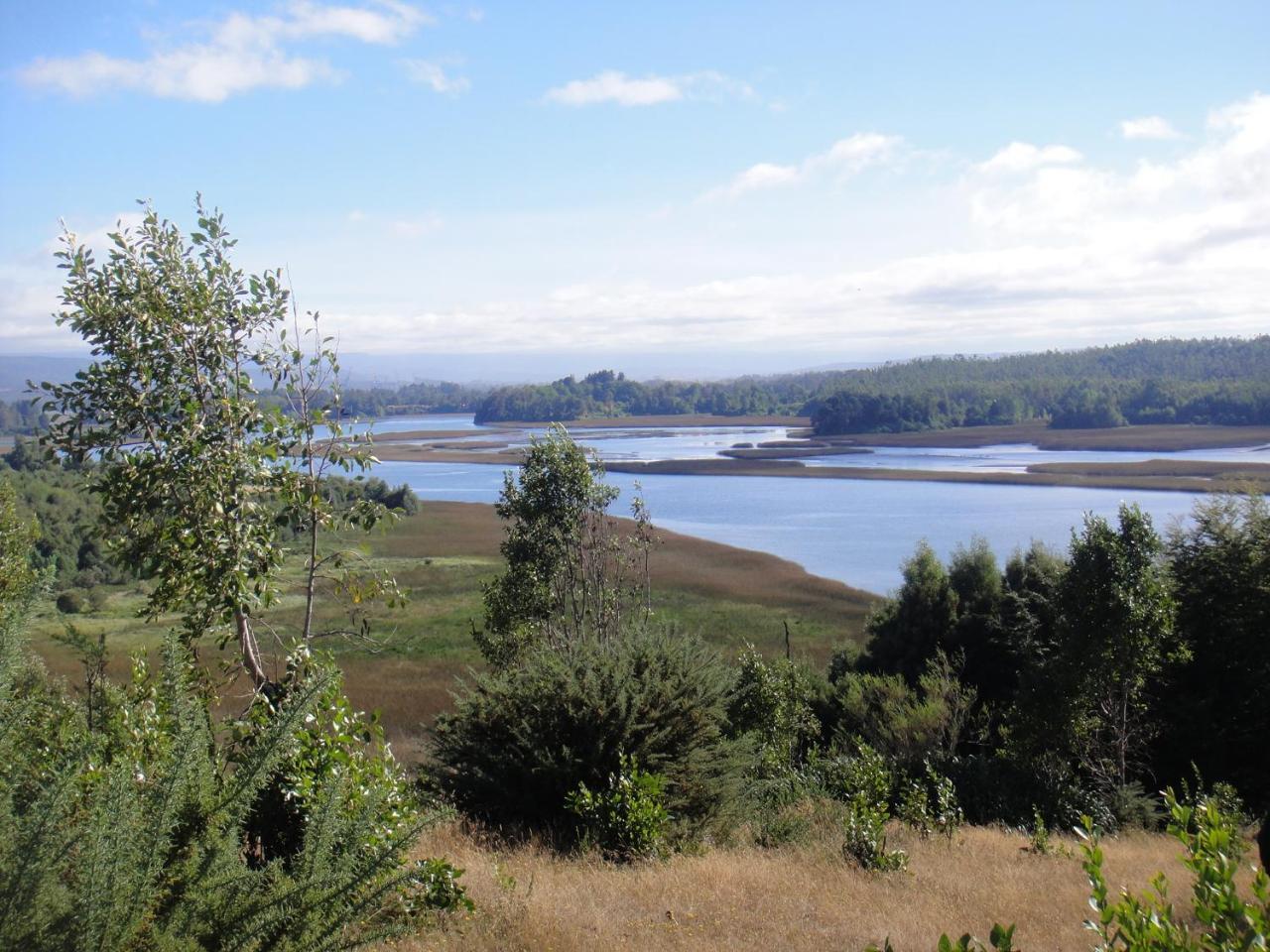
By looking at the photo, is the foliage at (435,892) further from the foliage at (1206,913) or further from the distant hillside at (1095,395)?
the distant hillside at (1095,395)

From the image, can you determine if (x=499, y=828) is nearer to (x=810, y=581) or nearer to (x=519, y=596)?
(x=519, y=596)

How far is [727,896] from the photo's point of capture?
19.8ft

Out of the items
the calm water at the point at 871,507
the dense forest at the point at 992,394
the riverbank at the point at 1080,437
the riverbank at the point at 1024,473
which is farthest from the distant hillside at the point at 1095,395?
the riverbank at the point at 1024,473

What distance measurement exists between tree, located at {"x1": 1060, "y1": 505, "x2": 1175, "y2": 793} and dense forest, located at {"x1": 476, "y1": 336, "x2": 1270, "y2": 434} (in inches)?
2482

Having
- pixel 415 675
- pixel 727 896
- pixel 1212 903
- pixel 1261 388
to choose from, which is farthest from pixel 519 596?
pixel 1261 388

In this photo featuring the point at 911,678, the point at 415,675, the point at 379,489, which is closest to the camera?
the point at 911,678

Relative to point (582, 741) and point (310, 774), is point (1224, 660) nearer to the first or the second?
point (582, 741)

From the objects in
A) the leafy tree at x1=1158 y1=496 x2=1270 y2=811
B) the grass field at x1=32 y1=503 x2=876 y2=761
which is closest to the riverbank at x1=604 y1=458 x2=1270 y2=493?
the grass field at x1=32 y1=503 x2=876 y2=761

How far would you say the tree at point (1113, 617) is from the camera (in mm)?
11969

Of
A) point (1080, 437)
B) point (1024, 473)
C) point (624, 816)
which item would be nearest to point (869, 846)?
point (624, 816)

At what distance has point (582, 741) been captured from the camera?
334 inches

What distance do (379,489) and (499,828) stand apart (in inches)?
1462

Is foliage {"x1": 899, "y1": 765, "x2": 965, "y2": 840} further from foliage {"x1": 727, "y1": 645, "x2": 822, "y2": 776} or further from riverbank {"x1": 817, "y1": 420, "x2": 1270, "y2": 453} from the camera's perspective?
riverbank {"x1": 817, "y1": 420, "x2": 1270, "y2": 453}

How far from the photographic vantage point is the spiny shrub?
8.34 meters
